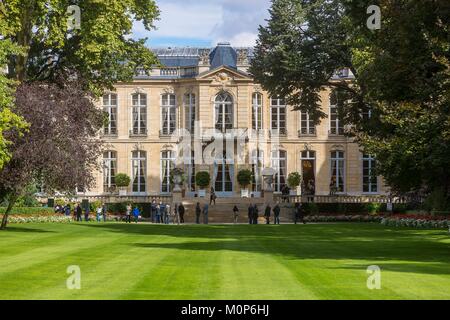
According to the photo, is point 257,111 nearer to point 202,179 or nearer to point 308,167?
point 308,167

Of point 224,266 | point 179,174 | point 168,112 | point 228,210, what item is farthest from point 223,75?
point 224,266

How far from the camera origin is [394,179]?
33.0m

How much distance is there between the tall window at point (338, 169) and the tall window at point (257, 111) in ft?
19.2

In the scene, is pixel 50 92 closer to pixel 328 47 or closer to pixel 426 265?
pixel 328 47

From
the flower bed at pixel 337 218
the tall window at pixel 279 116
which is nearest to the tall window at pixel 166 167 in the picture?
the tall window at pixel 279 116

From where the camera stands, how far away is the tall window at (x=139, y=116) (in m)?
71.2

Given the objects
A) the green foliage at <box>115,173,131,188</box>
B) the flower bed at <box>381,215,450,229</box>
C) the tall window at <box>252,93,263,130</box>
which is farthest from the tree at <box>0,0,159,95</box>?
the tall window at <box>252,93,263,130</box>

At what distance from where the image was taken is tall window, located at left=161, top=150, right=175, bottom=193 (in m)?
70.6

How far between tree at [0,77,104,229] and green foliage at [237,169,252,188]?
28.2m

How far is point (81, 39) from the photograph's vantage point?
39.2 meters

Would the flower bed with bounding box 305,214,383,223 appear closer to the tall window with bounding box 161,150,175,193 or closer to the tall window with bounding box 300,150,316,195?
the tall window with bounding box 300,150,316,195

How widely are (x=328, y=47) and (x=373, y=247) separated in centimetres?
2166

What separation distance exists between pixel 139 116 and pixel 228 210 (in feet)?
47.9
